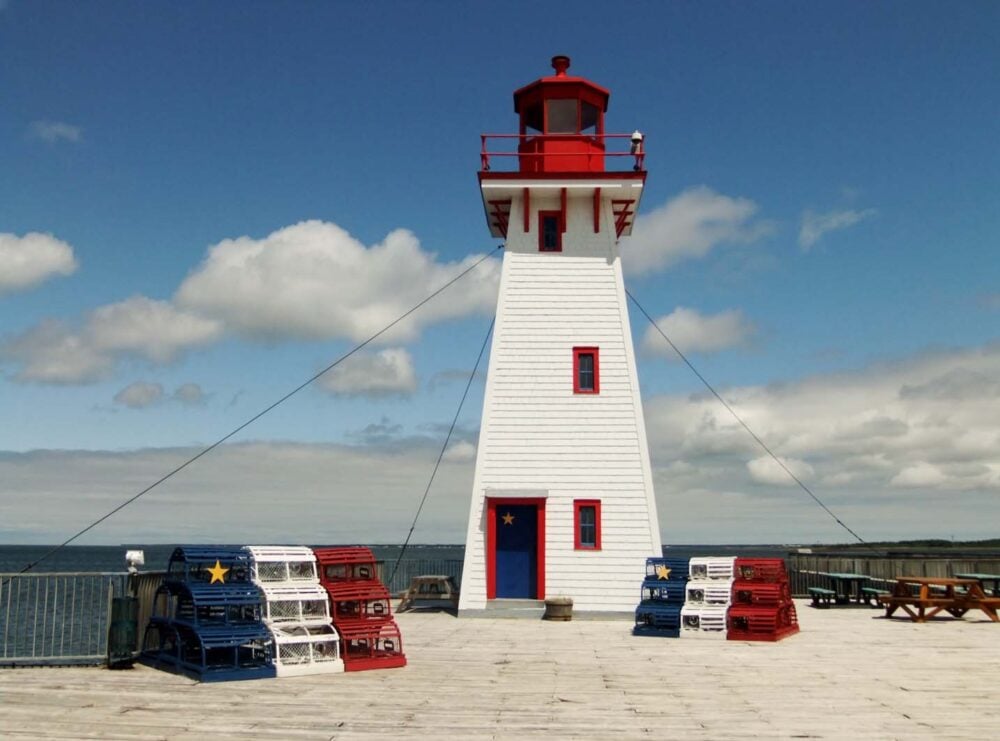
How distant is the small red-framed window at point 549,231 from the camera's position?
23469mm

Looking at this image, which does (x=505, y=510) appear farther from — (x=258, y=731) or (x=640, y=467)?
(x=258, y=731)

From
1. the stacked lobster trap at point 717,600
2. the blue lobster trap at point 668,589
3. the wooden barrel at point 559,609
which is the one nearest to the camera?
the stacked lobster trap at point 717,600

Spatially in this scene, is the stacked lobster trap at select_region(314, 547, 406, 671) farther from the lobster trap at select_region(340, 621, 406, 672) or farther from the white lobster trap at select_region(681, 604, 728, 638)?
the white lobster trap at select_region(681, 604, 728, 638)

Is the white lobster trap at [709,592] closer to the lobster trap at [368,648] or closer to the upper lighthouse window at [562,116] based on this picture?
the lobster trap at [368,648]

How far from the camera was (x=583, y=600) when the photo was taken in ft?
70.8

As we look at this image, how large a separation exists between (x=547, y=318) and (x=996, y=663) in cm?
1243

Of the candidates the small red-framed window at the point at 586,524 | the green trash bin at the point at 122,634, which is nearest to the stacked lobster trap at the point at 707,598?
the small red-framed window at the point at 586,524

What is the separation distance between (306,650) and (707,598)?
Result: 29.4 ft

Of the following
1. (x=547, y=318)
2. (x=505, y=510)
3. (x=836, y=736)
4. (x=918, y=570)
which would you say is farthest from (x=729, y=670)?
(x=918, y=570)

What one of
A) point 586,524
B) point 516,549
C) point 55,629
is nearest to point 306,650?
point 516,549

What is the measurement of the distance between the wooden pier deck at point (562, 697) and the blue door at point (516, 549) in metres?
5.11

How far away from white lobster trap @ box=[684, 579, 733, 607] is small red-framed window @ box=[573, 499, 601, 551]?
329 cm

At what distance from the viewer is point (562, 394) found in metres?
22.4

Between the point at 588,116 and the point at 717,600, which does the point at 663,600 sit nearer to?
the point at 717,600
